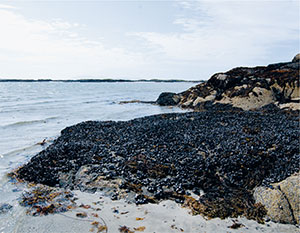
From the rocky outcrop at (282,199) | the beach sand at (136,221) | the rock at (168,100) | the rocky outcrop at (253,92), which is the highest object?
the rocky outcrop at (253,92)

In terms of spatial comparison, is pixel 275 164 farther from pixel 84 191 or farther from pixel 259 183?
pixel 84 191

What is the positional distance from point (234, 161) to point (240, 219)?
249 centimetres

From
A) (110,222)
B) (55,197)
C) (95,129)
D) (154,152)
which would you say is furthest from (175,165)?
(95,129)

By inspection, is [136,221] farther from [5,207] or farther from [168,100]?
[168,100]

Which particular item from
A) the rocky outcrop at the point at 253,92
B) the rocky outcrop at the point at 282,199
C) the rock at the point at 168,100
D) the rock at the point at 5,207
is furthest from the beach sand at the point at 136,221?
the rock at the point at 168,100

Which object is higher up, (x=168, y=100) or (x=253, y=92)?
(x=253, y=92)

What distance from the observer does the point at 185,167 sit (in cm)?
883

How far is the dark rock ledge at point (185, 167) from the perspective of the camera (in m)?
7.54

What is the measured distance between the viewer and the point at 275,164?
847cm

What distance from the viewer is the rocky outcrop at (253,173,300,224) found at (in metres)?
6.45

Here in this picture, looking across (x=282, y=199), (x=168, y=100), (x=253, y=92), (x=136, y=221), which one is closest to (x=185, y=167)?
(x=136, y=221)

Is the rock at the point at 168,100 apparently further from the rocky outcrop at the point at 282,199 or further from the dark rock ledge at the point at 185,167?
the rocky outcrop at the point at 282,199

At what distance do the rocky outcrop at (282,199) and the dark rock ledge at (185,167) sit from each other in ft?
0.79

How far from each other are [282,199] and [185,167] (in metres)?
3.21
